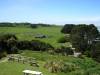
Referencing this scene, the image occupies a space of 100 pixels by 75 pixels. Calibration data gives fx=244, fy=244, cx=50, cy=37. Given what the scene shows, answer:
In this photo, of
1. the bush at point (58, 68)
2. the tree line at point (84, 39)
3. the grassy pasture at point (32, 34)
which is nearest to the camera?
the bush at point (58, 68)

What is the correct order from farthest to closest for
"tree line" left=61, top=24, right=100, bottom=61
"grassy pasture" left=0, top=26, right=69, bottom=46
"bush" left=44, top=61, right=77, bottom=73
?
"grassy pasture" left=0, top=26, right=69, bottom=46, "tree line" left=61, top=24, right=100, bottom=61, "bush" left=44, top=61, right=77, bottom=73

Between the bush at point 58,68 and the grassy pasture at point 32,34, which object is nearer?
the bush at point 58,68

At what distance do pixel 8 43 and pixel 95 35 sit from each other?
2802 cm

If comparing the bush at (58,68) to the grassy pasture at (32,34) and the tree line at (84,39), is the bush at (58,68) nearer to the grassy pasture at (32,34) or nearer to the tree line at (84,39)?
the tree line at (84,39)

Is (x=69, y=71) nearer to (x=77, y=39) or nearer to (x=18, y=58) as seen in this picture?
(x=18, y=58)

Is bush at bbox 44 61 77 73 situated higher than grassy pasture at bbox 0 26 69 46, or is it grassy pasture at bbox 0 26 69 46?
bush at bbox 44 61 77 73

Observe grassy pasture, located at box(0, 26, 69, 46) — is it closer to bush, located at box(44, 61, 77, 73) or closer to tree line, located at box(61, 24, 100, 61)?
tree line, located at box(61, 24, 100, 61)

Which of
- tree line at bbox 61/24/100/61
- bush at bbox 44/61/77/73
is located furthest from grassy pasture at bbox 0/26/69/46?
bush at bbox 44/61/77/73

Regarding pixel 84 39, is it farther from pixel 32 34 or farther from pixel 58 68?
pixel 32 34

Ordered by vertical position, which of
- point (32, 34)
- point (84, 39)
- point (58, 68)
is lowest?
point (32, 34)

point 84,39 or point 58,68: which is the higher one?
point 84,39

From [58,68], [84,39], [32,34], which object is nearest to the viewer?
[58,68]

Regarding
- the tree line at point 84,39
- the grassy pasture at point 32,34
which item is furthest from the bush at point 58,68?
the grassy pasture at point 32,34

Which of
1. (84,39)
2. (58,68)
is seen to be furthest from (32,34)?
(58,68)
